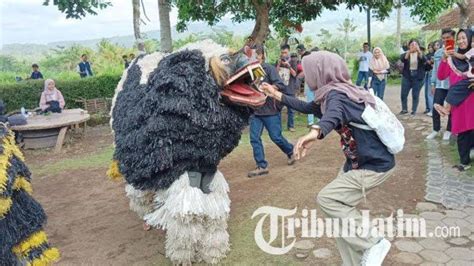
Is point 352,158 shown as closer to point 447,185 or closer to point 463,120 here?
point 447,185

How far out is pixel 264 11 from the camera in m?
9.12

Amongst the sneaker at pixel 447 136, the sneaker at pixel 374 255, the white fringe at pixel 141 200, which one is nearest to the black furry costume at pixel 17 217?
the white fringe at pixel 141 200

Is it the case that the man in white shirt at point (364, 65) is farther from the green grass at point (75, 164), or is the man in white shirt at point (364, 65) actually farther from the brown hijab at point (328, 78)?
the brown hijab at point (328, 78)

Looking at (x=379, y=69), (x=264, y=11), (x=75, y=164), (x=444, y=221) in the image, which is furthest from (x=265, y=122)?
(x=379, y=69)

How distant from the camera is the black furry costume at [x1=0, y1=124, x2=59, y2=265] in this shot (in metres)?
2.62

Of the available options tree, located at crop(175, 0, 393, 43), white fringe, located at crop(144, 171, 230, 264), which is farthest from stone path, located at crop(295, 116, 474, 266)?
tree, located at crop(175, 0, 393, 43)

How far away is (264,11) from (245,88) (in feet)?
21.1

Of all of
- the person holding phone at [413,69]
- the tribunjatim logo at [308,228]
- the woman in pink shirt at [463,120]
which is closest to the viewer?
the tribunjatim logo at [308,228]

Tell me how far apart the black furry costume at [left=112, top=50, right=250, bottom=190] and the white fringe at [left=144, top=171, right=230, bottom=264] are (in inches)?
5.5

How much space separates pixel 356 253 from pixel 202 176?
1.26 meters

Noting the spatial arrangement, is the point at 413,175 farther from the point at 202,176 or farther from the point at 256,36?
the point at 256,36

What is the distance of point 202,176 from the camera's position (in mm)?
3439

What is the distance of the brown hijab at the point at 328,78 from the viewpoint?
2.81 meters

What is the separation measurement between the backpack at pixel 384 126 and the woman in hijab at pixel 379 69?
23.4ft
